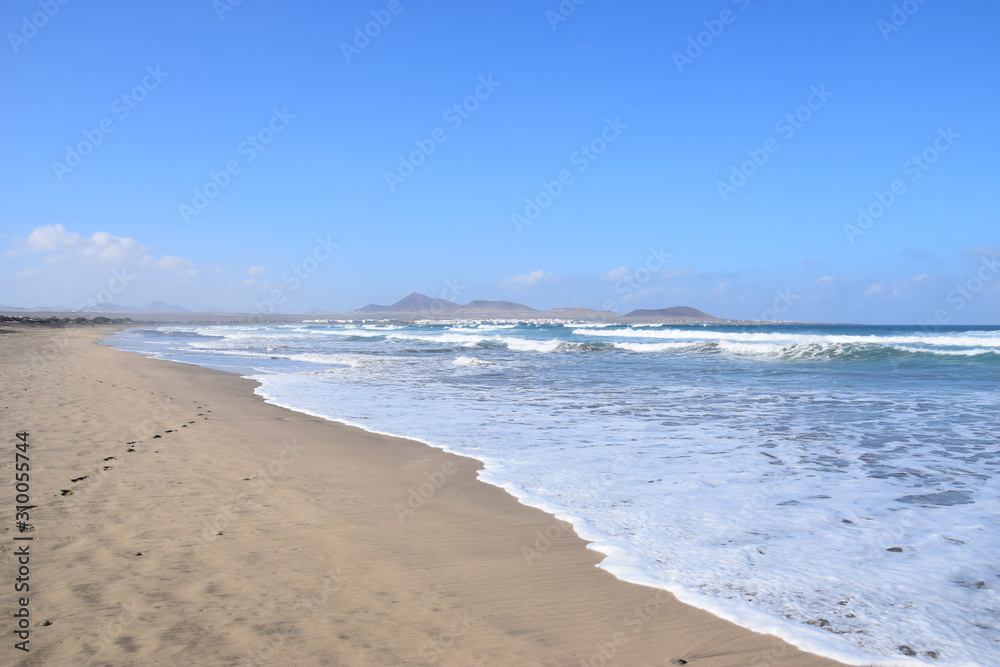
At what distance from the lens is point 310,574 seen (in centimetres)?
353

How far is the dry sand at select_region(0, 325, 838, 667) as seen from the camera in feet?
9.14

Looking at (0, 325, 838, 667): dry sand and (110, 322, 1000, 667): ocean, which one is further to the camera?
(110, 322, 1000, 667): ocean

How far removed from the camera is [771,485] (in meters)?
5.75

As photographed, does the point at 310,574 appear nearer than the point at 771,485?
Yes

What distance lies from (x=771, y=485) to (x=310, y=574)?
4380 mm

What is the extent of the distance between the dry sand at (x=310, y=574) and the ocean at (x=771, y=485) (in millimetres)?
356

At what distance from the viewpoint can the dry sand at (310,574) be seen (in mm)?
2785

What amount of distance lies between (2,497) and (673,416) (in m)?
8.64

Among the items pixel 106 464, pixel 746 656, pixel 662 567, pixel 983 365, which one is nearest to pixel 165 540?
pixel 106 464

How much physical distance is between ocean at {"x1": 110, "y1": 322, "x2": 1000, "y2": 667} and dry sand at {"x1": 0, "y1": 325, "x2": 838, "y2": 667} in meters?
0.36

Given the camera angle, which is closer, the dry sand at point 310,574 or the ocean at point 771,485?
the dry sand at point 310,574

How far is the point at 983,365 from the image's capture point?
21406 millimetres

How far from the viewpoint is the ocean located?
130 inches

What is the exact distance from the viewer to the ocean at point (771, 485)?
3.30 meters
